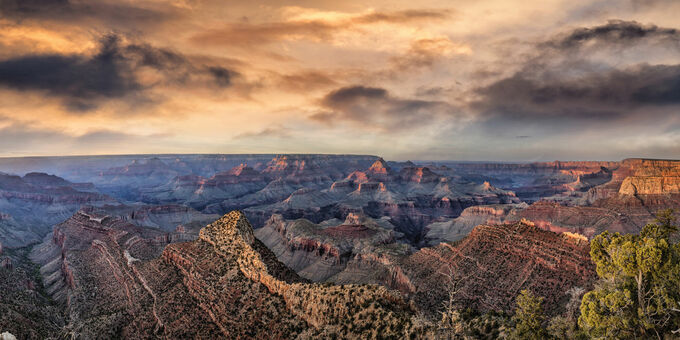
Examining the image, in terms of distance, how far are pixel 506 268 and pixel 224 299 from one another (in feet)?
146

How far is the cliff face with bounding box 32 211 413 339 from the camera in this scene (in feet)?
91.2

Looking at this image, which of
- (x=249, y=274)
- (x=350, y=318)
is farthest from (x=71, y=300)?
(x=350, y=318)

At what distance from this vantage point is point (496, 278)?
176ft

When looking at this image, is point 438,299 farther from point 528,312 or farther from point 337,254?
point 337,254

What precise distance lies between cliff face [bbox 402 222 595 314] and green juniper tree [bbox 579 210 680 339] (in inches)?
787

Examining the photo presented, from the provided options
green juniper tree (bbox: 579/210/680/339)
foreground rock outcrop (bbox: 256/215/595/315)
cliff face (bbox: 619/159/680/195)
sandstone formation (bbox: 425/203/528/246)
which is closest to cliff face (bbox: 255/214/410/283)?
foreground rock outcrop (bbox: 256/215/595/315)

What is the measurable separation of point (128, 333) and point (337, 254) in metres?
74.4

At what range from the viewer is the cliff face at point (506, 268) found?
4688cm

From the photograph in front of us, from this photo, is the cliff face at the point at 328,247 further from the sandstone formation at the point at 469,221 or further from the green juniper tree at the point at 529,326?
the green juniper tree at the point at 529,326

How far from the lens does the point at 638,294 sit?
68.5 feet

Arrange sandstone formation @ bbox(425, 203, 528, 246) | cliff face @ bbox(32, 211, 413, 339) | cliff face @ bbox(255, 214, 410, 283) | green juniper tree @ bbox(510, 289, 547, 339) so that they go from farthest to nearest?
1. sandstone formation @ bbox(425, 203, 528, 246)
2. cliff face @ bbox(255, 214, 410, 283)
3. cliff face @ bbox(32, 211, 413, 339)
4. green juniper tree @ bbox(510, 289, 547, 339)

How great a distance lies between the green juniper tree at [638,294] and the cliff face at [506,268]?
20.0 m

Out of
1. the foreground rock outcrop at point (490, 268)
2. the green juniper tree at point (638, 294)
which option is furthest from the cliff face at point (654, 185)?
the green juniper tree at point (638, 294)

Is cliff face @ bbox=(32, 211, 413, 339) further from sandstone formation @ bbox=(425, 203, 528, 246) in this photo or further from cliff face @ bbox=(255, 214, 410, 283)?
sandstone formation @ bbox=(425, 203, 528, 246)
